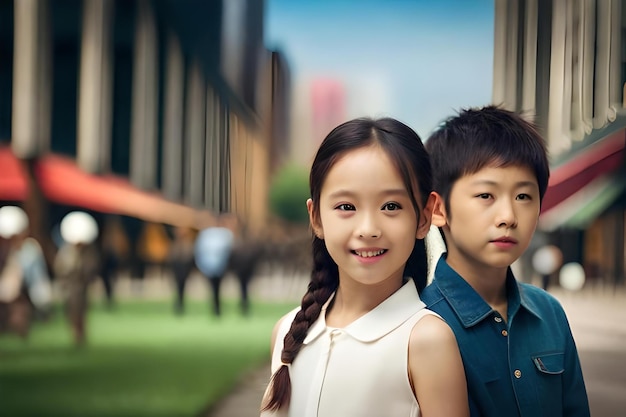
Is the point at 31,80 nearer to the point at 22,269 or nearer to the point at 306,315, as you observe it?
the point at 22,269

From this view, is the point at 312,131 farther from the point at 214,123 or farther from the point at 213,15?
the point at 213,15

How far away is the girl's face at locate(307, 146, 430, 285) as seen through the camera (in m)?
1.39

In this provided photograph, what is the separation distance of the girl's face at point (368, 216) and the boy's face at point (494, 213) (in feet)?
0.58

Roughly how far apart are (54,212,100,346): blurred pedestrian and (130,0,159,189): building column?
255 mm

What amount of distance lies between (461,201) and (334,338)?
0.39 meters

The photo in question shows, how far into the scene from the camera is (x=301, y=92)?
251cm

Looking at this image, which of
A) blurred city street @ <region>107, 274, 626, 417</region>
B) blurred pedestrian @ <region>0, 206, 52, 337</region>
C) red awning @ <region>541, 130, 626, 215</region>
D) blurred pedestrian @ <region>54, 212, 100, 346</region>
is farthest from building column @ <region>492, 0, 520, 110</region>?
blurred pedestrian @ <region>0, 206, 52, 337</region>

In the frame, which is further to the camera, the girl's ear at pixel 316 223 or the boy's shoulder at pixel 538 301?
the boy's shoulder at pixel 538 301

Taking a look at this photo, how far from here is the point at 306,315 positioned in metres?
1.50

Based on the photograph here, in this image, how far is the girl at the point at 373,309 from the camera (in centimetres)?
136

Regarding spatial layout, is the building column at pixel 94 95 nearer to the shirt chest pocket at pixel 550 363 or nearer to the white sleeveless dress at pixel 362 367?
the white sleeveless dress at pixel 362 367

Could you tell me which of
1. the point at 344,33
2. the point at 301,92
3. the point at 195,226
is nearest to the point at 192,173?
the point at 195,226

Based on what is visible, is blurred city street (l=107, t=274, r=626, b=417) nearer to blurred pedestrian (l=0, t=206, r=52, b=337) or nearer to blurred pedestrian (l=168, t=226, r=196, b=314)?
blurred pedestrian (l=168, t=226, r=196, b=314)

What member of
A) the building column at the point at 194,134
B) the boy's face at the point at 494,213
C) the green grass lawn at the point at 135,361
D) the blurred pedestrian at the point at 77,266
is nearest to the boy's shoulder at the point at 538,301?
the boy's face at the point at 494,213
